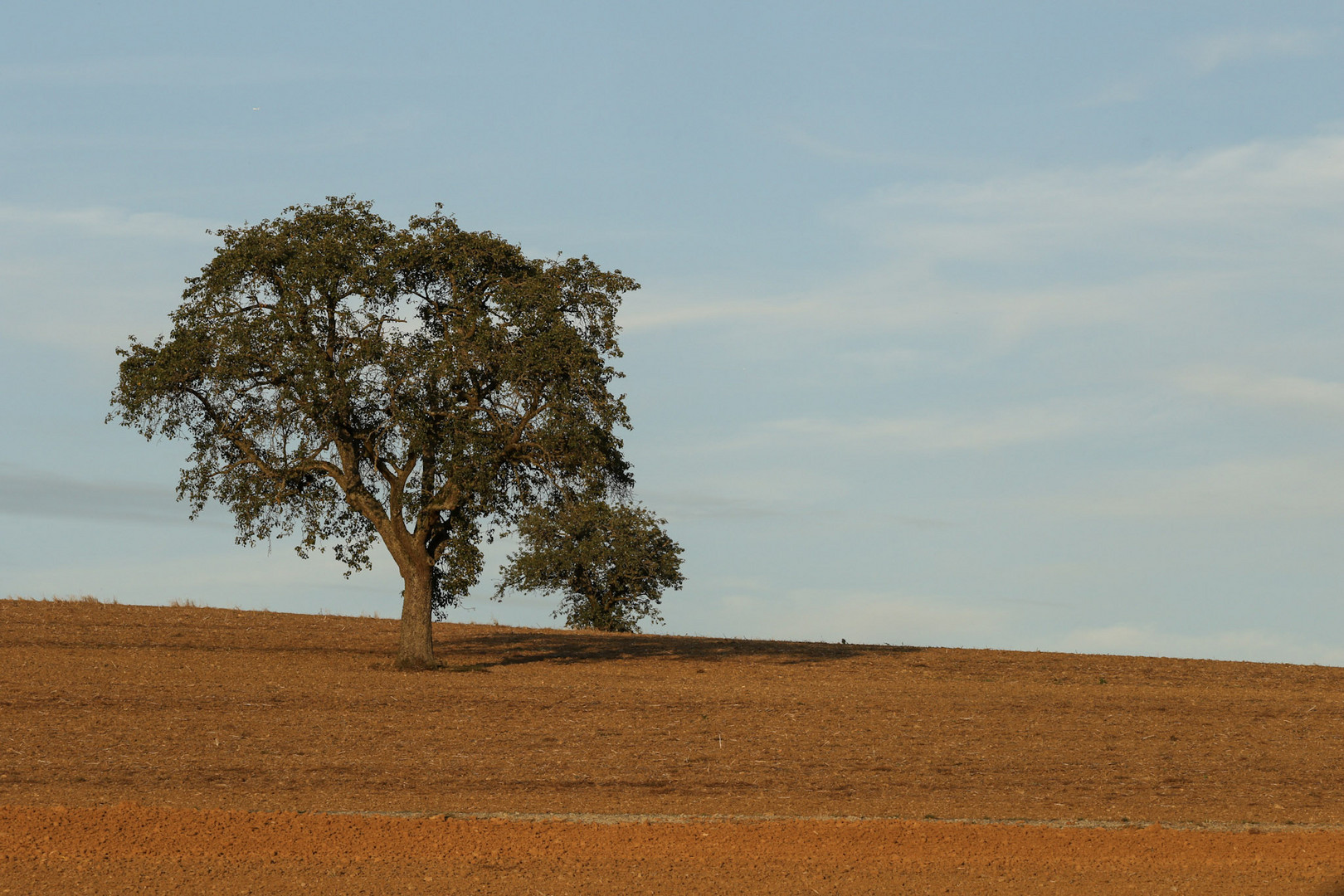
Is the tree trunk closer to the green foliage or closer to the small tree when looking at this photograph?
the green foliage

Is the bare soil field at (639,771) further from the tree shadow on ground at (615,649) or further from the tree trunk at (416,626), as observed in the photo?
the tree trunk at (416,626)

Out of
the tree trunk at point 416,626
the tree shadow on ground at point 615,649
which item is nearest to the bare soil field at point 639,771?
the tree shadow on ground at point 615,649

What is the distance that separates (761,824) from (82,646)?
25.3 metres

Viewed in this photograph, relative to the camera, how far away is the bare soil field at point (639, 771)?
1369 cm

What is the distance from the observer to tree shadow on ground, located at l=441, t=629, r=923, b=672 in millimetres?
35312

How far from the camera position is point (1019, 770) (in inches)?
818

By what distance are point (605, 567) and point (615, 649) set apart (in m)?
11.9

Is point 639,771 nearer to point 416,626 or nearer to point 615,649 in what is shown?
point 416,626

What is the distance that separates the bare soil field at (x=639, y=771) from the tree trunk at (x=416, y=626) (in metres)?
1.17

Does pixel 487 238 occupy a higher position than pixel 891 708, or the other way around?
pixel 487 238

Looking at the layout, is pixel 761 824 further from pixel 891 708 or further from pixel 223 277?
pixel 223 277

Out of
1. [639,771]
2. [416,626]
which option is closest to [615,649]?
[416,626]

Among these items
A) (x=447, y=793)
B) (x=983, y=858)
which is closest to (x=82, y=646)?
(x=447, y=793)

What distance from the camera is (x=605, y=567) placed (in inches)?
1972
